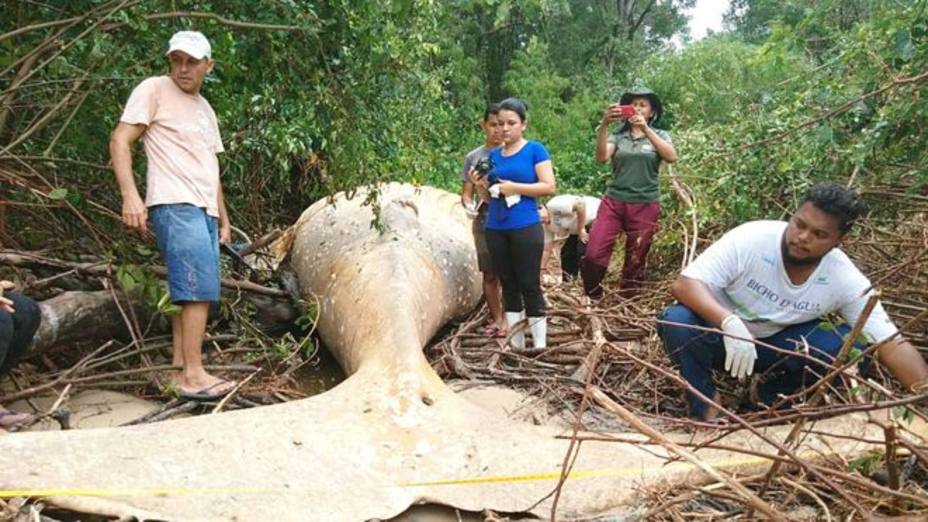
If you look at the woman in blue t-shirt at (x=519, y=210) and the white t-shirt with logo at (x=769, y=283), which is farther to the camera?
the woman in blue t-shirt at (x=519, y=210)

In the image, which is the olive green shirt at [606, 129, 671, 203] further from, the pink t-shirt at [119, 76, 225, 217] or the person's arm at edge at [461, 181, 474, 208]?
the pink t-shirt at [119, 76, 225, 217]

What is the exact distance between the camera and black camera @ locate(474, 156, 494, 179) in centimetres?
420

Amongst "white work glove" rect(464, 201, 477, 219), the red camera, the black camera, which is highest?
the red camera

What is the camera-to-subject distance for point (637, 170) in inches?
187

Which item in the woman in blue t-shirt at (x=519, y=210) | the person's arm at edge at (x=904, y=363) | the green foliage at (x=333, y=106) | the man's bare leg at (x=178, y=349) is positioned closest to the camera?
the person's arm at edge at (x=904, y=363)

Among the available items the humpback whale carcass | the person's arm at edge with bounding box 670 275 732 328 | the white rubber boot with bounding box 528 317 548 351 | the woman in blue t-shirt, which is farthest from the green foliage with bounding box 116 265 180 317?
the person's arm at edge with bounding box 670 275 732 328

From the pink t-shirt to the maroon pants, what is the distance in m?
2.31

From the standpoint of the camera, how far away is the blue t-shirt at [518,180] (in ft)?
13.5

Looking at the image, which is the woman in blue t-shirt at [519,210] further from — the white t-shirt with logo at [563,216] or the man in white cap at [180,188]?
the white t-shirt with logo at [563,216]

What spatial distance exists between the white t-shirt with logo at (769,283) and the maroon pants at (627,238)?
1.49 meters

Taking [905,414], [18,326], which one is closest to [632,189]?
[905,414]

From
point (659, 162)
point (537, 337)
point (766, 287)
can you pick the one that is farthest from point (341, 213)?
point (766, 287)

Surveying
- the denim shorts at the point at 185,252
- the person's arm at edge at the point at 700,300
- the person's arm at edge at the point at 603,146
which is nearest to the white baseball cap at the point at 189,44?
the denim shorts at the point at 185,252

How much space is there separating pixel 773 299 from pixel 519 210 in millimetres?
1377
